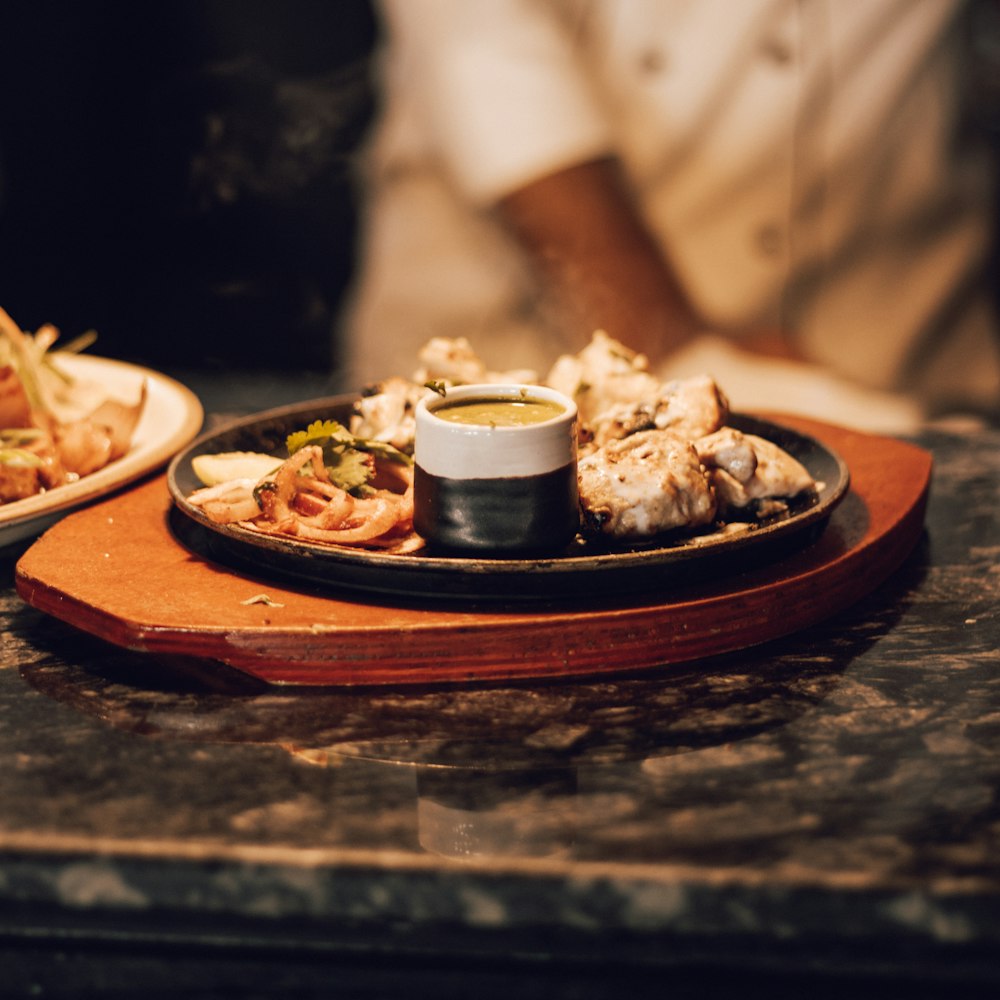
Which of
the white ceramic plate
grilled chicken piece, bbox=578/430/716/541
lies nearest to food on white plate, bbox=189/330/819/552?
grilled chicken piece, bbox=578/430/716/541

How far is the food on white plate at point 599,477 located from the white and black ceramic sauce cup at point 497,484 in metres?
0.07

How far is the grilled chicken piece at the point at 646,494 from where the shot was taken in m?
1.59

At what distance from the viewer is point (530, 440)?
151cm

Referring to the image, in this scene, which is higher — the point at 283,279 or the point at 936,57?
the point at 936,57

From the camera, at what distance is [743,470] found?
5.60 feet

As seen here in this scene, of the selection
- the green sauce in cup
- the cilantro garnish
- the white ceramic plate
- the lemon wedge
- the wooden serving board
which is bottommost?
the wooden serving board

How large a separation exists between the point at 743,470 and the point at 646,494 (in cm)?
20

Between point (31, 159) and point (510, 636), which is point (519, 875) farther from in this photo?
A: point (31, 159)

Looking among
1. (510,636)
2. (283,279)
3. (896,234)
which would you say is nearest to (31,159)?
(283,279)

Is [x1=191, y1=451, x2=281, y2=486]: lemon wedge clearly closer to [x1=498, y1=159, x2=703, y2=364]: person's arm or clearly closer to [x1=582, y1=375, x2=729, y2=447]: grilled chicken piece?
[x1=582, y1=375, x2=729, y2=447]: grilled chicken piece

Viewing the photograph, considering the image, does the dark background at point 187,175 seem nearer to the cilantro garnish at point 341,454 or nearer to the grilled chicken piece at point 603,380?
the grilled chicken piece at point 603,380

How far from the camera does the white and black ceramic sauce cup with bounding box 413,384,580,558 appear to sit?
4.96 feet

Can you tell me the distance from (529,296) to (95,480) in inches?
117

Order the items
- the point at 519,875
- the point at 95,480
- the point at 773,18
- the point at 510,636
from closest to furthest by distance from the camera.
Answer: the point at 519,875
the point at 510,636
the point at 95,480
the point at 773,18
